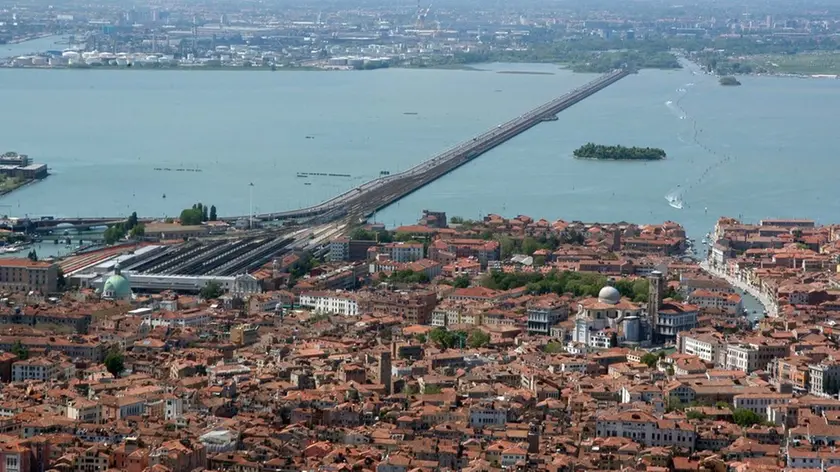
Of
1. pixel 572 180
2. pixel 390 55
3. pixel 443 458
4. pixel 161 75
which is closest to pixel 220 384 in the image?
pixel 443 458

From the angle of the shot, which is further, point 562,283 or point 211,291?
point 562,283

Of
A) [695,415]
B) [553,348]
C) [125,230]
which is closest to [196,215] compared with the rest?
[125,230]

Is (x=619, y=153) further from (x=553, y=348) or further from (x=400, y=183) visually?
(x=553, y=348)

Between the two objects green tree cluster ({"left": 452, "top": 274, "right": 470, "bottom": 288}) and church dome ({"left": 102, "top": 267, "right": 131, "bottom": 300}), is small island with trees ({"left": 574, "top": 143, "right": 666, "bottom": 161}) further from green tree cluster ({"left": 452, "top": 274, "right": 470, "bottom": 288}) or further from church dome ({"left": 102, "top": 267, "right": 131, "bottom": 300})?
church dome ({"left": 102, "top": 267, "right": 131, "bottom": 300})

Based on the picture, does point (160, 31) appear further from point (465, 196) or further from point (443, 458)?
point (443, 458)

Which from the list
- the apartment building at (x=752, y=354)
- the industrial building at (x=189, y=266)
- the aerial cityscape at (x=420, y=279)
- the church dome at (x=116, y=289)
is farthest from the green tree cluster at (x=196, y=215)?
the apartment building at (x=752, y=354)
